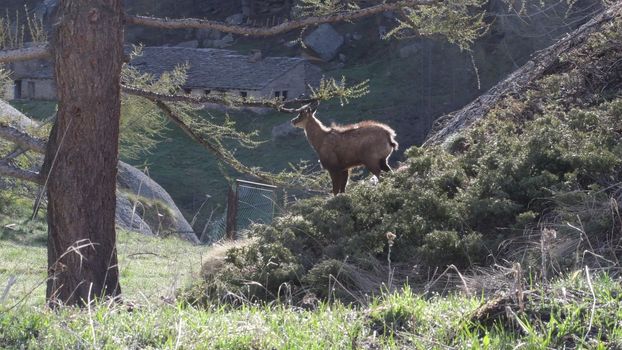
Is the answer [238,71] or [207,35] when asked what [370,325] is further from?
[207,35]

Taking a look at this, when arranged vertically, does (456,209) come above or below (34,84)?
above

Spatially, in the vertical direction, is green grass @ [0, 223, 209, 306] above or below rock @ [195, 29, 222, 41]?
below

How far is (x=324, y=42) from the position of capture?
5781cm

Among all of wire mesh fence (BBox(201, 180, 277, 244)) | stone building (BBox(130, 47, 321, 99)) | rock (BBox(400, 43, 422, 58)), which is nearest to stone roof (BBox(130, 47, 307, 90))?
stone building (BBox(130, 47, 321, 99))

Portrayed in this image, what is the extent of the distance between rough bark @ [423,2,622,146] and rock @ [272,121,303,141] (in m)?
30.5

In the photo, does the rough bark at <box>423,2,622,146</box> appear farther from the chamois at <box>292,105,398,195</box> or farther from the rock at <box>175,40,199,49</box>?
the rock at <box>175,40,199,49</box>

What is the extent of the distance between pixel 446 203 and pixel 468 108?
5.96m

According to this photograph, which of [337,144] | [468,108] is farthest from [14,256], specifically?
[468,108]

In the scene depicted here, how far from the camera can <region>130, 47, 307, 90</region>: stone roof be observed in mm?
52312

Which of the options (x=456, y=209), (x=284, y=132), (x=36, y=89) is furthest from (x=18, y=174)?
(x=36, y=89)

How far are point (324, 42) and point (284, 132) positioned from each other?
1347 cm

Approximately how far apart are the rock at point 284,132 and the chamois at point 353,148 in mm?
30130

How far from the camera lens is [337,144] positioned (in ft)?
50.2

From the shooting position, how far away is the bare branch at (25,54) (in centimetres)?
853
